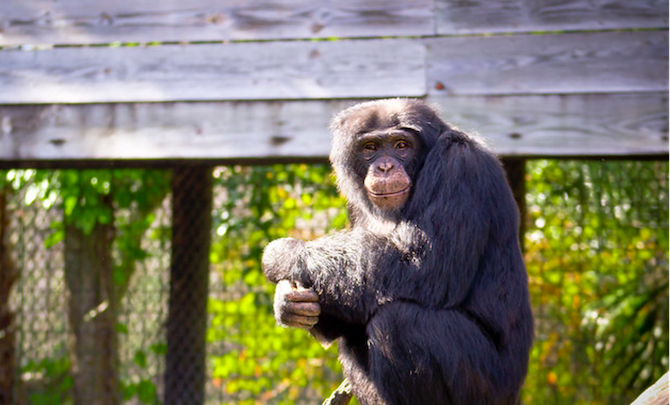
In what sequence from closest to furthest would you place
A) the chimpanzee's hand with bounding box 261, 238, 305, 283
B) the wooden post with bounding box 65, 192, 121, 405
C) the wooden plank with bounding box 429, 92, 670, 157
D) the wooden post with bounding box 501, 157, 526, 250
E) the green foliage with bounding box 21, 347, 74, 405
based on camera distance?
the chimpanzee's hand with bounding box 261, 238, 305, 283 < the wooden plank with bounding box 429, 92, 670, 157 < the wooden post with bounding box 501, 157, 526, 250 < the wooden post with bounding box 65, 192, 121, 405 < the green foliage with bounding box 21, 347, 74, 405

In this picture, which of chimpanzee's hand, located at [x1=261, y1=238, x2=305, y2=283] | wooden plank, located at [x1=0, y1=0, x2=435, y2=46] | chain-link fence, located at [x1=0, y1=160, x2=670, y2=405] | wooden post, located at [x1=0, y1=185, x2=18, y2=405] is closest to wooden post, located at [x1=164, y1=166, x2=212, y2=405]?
chain-link fence, located at [x1=0, y1=160, x2=670, y2=405]

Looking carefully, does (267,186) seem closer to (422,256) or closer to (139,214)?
(139,214)

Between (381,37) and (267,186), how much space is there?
6.64 feet

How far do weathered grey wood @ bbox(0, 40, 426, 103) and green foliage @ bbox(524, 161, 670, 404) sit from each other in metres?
2.10

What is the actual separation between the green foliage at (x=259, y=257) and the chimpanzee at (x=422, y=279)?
2777 mm

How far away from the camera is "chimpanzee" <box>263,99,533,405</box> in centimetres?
279

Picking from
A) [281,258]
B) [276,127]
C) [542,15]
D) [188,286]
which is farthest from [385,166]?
[188,286]

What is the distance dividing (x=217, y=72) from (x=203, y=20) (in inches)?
13.8

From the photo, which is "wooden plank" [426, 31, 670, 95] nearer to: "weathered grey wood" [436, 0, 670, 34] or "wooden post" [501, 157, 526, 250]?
"weathered grey wood" [436, 0, 670, 34]

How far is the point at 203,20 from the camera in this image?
4445 mm

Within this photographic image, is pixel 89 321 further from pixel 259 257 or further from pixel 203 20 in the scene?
pixel 203 20

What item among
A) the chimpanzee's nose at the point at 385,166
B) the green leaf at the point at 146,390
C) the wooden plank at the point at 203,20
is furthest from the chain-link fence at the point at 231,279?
the chimpanzee's nose at the point at 385,166

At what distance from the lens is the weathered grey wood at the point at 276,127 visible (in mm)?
4113

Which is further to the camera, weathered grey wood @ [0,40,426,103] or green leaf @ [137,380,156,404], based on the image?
green leaf @ [137,380,156,404]
